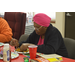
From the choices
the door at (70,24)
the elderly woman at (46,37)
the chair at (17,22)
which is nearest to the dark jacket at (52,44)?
the elderly woman at (46,37)

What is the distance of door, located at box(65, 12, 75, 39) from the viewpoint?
3739 mm

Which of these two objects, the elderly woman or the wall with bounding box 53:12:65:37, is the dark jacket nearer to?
the elderly woman

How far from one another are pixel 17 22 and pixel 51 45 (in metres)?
1.37

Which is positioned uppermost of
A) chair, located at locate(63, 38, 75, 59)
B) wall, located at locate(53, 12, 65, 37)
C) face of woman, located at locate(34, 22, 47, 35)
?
wall, located at locate(53, 12, 65, 37)

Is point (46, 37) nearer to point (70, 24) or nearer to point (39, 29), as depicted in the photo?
point (39, 29)

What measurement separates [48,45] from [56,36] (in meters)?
0.15

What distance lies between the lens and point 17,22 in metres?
2.59

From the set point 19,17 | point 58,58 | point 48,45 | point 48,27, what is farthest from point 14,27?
point 58,58

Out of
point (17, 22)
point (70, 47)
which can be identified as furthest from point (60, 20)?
point (70, 47)

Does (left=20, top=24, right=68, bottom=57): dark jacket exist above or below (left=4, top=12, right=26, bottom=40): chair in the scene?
below

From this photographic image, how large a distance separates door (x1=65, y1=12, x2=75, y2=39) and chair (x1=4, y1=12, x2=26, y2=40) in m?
1.77

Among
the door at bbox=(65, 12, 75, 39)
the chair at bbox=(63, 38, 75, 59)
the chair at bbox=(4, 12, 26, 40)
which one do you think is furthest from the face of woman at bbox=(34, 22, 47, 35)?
the door at bbox=(65, 12, 75, 39)

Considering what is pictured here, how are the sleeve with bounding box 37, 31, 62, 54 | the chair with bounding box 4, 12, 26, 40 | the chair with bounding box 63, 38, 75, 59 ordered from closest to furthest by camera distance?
the sleeve with bounding box 37, 31, 62, 54 → the chair with bounding box 63, 38, 75, 59 → the chair with bounding box 4, 12, 26, 40
